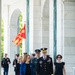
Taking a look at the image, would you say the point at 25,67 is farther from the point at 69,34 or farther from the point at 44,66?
the point at 69,34

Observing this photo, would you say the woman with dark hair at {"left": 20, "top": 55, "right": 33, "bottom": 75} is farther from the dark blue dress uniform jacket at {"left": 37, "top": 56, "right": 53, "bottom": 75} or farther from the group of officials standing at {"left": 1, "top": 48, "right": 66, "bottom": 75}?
the dark blue dress uniform jacket at {"left": 37, "top": 56, "right": 53, "bottom": 75}

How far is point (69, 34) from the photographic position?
17203 mm

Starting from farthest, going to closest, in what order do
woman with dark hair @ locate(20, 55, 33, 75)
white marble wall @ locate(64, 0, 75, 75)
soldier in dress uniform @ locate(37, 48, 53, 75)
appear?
white marble wall @ locate(64, 0, 75, 75) < woman with dark hair @ locate(20, 55, 33, 75) < soldier in dress uniform @ locate(37, 48, 53, 75)

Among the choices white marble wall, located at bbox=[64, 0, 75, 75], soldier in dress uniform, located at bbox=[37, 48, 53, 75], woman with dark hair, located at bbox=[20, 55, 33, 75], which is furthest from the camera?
white marble wall, located at bbox=[64, 0, 75, 75]

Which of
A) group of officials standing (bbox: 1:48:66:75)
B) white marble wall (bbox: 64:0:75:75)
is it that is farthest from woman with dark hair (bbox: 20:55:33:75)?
white marble wall (bbox: 64:0:75:75)

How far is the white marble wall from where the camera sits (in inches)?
673

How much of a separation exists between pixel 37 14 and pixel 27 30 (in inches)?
74.1

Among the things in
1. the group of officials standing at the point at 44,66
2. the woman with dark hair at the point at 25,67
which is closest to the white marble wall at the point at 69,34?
the group of officials standing at the point at 44,66

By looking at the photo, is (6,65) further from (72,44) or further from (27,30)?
(72,44)

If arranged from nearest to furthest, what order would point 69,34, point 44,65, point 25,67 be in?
point 44,65 < point 25,67 < point 69,34

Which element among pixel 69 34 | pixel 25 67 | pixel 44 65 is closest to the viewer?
pixel 44 65

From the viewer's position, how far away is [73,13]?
17062 mm

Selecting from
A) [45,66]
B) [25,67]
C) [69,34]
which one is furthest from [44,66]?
[69,34]

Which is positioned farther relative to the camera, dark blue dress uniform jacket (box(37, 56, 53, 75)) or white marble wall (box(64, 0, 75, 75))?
white marble wall (box(64, 0, 75, 75))
